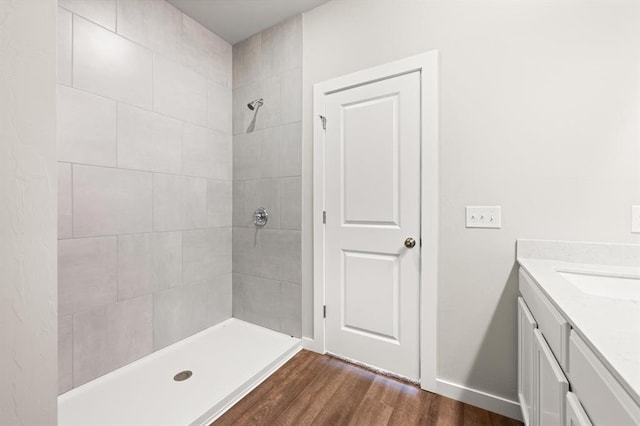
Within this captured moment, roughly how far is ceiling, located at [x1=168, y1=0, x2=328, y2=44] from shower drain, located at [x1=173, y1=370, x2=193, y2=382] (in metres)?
2.55

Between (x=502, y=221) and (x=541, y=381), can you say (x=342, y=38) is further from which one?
(x=541, y=381)

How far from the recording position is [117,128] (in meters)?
1.69

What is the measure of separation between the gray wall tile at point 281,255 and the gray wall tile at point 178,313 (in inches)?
22.0

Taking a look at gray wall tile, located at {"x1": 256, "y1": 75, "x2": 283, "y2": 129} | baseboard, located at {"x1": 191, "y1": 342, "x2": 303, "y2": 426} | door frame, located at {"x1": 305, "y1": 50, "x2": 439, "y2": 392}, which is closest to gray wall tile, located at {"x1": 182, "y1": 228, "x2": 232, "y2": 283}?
baseboard, located at {"x1": 191, "y1": 342, "x2": 303, "y2": 426}

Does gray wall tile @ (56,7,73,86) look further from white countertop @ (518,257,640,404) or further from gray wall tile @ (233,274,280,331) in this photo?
white countertop @ (518,257,640,404)

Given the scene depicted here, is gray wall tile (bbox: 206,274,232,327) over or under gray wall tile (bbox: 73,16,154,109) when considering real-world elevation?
under

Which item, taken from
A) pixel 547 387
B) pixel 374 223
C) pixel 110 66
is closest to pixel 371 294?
pixel 374 223

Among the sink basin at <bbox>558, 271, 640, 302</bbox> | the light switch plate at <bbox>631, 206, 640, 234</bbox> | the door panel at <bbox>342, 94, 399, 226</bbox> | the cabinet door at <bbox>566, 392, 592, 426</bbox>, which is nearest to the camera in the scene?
A: the cabinet door at <bbox>566, 392, 592, 426</bbox>

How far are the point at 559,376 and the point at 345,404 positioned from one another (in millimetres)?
1088

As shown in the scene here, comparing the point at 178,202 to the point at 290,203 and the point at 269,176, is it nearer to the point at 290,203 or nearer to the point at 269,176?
the point at 269,176

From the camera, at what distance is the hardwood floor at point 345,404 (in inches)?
54.7

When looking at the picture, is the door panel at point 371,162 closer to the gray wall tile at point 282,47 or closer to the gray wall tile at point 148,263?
the gray wall tile at point 282,47

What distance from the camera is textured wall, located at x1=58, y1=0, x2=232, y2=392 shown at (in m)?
1.51

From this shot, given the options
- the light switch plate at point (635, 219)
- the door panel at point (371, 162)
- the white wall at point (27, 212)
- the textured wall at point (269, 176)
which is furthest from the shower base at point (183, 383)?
the light switch plate at point (635, 219)
